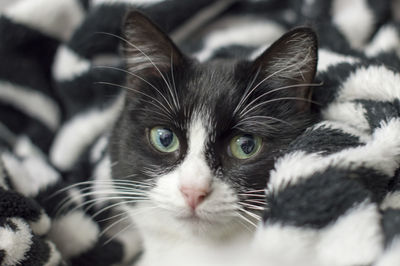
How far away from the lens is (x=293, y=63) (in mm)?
955

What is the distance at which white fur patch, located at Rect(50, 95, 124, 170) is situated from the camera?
138 centimetres

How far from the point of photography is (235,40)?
4.58 ft

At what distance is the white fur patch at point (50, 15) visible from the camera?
4.58ft

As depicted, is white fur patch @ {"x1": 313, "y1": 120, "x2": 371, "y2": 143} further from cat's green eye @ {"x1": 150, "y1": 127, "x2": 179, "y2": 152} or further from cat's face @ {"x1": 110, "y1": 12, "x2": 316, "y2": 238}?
cat's green eye @ {"x1": 150, "y1": 127, "x2": 179, "y2": 152}

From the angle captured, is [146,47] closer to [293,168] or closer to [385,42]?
[293,168]

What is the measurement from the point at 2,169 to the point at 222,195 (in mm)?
547

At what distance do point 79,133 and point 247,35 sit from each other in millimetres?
615

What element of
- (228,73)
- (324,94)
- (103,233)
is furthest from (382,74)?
(103,233)

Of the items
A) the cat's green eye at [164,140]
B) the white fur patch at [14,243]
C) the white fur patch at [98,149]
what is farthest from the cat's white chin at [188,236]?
the white fur patch at [98,149]

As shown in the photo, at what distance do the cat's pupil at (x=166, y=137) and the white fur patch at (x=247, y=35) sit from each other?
0.47m

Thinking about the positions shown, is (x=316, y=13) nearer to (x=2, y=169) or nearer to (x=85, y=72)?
(x=85, y=72)

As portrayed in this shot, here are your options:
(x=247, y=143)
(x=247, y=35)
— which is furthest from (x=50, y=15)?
(x=247, y=143)

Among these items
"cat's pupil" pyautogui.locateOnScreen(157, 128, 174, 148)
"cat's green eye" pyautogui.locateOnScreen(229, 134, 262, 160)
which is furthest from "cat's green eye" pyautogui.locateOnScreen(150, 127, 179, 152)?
"cat's green eye" pyautogui.locateOnScreen(229, 134, 262, 160)

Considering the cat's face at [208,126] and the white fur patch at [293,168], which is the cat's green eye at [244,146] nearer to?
the cat's face at [208,126]
